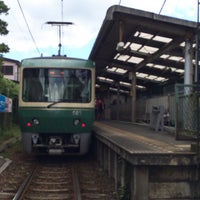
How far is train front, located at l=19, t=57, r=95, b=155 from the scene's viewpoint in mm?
13008

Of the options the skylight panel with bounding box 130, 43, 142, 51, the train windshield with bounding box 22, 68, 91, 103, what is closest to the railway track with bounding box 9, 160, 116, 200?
the train windshield with bounding box 22, 68, 91, 103

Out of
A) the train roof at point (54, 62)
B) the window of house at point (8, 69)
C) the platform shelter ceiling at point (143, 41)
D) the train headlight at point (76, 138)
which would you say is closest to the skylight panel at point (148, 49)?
the platform shelter ceiling at point (143, 41)

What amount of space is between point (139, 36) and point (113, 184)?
26.6 feet

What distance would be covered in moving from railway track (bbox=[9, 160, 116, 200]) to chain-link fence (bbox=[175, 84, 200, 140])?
189 centimetres

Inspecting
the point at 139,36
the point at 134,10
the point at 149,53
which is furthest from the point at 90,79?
the point at 149,53

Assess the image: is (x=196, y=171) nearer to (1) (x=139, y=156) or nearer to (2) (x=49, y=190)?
(1) (x=139, y=156)

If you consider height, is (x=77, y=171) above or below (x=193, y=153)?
below

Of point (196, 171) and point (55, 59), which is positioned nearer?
point (196, 171)

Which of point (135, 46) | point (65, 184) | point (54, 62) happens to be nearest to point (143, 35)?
point (135, 46)

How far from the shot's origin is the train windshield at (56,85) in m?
13.2

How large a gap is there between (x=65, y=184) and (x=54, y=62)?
4.44 m

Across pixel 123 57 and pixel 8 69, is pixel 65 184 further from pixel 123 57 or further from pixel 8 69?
pixel 8 69

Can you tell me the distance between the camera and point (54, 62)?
13.5 meters

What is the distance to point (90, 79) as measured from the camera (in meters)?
13.6
